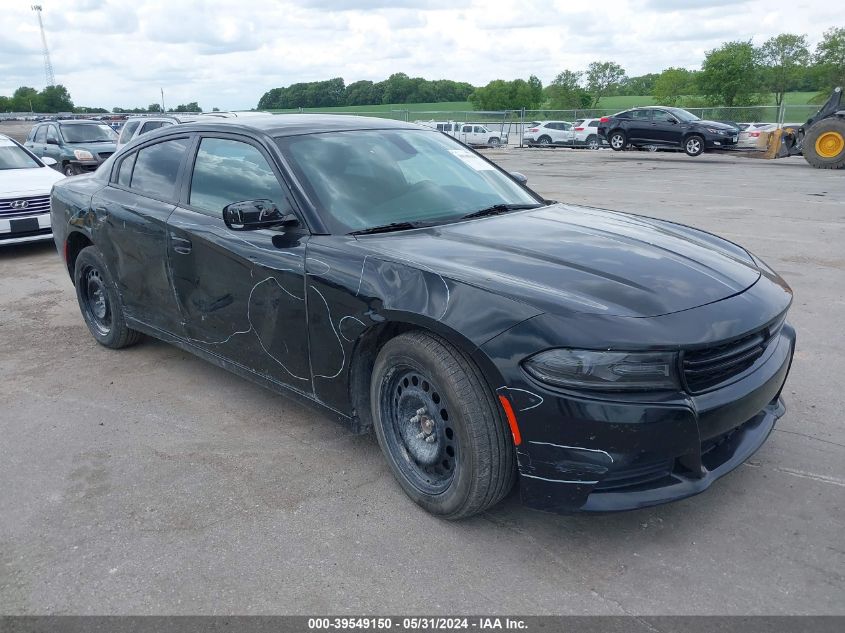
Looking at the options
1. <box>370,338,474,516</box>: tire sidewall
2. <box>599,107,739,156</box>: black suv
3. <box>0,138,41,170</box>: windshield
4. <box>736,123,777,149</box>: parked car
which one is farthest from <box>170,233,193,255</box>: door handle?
<box>599,107,739,156</box>: black suv

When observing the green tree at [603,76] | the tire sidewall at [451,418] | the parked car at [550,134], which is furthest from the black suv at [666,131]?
the green tree at [603,76]

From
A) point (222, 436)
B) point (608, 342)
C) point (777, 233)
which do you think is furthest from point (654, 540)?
point (777, 233)

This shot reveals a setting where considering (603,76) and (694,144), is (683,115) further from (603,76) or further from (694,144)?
(603,76)

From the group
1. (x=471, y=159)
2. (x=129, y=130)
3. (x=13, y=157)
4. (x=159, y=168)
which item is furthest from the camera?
(x=129, y=130)

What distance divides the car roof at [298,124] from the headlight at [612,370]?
213cm

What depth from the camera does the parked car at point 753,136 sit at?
21.5m

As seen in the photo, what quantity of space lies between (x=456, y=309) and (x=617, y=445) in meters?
0.78

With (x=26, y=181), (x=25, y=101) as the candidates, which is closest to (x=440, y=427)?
(x=26, y=181)

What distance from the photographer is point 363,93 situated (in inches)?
3009

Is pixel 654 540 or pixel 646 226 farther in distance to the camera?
pixel 646 226

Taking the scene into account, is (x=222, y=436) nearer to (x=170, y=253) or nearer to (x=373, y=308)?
(x=170, y=253)

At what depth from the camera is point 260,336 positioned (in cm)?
376

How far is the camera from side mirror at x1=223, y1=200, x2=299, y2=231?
342 cm
